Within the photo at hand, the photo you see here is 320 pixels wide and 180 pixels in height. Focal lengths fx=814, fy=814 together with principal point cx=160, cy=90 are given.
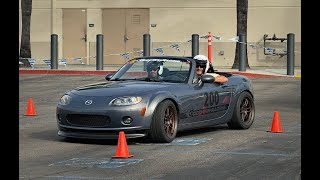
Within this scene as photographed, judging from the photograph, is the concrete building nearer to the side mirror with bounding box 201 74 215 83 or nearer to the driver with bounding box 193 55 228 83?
the driver with bounding box 193 55 228 83

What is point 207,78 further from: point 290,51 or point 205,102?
point 290,51

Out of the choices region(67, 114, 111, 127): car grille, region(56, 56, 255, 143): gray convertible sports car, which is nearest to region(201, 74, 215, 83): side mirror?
region(56, 56, 255, 143): gray convertible sports car

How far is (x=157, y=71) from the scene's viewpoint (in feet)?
44.8

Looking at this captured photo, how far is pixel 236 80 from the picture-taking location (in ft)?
47.1

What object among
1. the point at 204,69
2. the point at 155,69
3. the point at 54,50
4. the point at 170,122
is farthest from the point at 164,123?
the point at 54,50

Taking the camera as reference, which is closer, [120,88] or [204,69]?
[120,88]

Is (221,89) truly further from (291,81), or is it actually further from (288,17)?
(288,17)

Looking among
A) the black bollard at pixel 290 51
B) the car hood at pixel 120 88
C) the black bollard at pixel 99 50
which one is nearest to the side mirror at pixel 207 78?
the car hood at pixel 120 88

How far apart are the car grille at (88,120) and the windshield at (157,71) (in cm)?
158

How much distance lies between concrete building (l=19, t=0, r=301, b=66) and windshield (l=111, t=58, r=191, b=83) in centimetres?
2104

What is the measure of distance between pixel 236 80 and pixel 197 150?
2.87m

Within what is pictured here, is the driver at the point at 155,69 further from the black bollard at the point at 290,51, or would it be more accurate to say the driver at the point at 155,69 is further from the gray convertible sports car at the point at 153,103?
the black bollard at the point at 290,51

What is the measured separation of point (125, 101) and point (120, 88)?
18.7 inches
